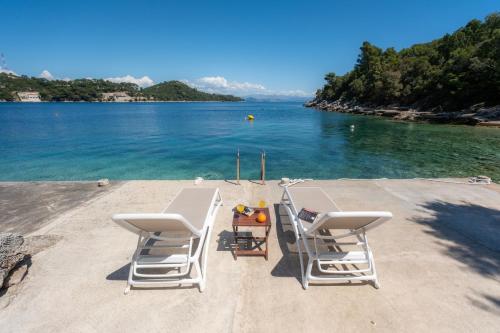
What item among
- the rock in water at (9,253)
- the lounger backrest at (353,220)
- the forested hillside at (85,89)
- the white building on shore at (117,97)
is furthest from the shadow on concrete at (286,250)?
the white building on shore at (117,97)

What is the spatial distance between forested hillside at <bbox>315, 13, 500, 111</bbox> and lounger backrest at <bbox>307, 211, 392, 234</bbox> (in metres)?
46.6

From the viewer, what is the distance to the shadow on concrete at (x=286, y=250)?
337cm

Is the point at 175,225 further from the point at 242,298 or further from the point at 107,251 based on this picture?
the point at 107,251

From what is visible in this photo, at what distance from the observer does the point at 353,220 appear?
290 centimetres

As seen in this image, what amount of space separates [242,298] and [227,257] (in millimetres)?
908

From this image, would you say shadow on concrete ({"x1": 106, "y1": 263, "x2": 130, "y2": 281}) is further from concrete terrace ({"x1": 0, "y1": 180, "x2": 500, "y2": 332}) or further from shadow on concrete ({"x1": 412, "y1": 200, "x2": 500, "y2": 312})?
shadow on concrete ({"x1": 412, "y1": 200, "x2": 500, "y2": 312})

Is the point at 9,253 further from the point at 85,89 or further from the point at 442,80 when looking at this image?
the point at 85,89

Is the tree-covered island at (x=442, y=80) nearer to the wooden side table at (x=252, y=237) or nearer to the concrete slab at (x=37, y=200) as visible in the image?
the wooden side table at (x=252, y=237)

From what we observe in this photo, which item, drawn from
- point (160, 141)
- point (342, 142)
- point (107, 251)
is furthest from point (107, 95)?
point (107, 251)

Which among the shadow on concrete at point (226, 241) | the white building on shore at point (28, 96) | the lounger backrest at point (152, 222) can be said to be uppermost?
the white building on shore at point (28, 96)

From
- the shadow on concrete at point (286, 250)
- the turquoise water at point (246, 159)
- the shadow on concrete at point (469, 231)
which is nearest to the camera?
the shadow on concrete at point (286, 250)

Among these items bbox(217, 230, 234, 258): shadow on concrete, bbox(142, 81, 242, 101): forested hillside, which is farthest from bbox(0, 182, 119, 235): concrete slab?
bbox(142, 81, 242, 101): forested hillside

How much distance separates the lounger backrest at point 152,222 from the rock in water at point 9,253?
1.57m

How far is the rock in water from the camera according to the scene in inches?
113
